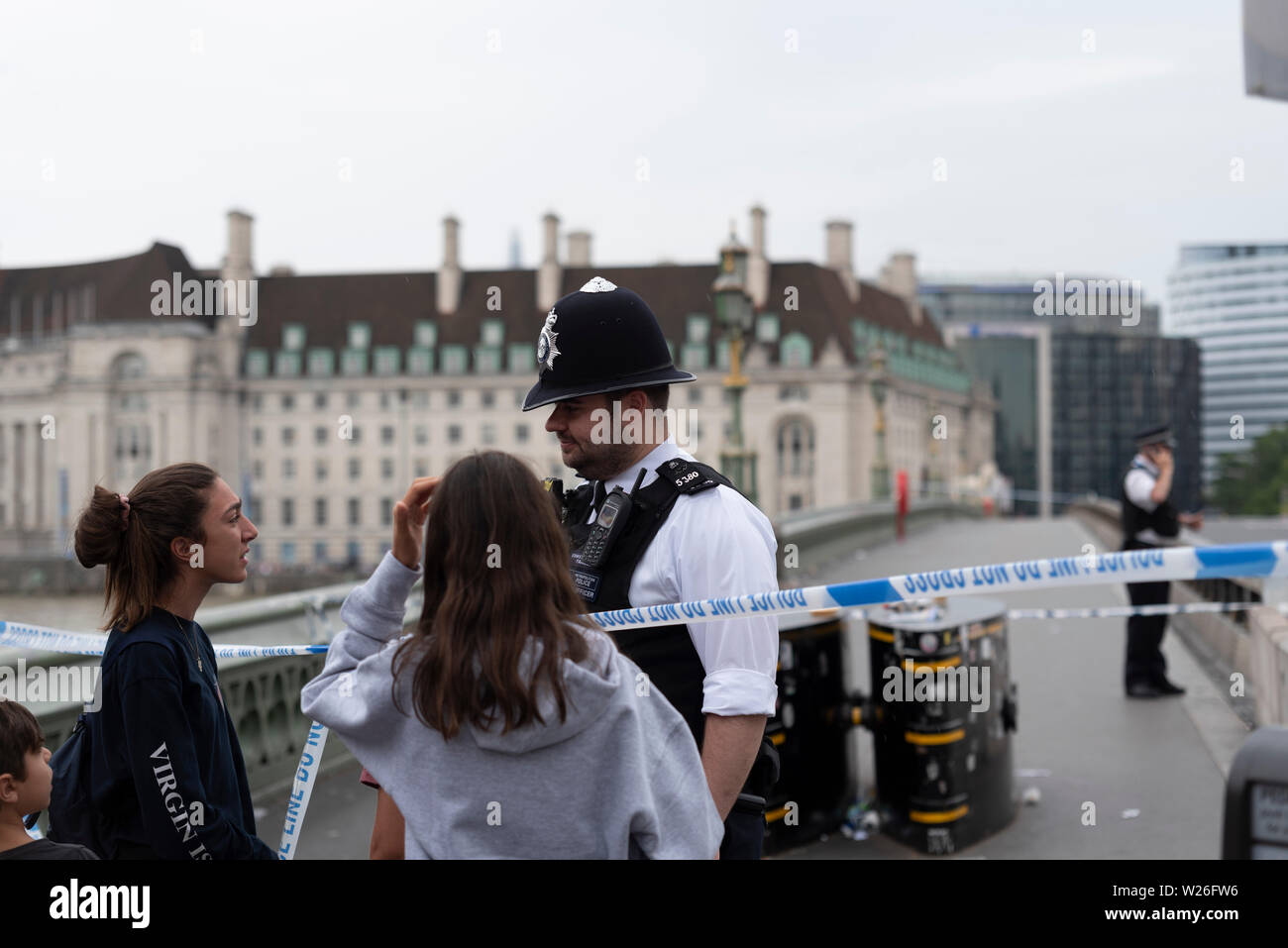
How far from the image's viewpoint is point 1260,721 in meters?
7.66

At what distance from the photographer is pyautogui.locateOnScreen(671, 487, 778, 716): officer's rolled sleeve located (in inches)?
105

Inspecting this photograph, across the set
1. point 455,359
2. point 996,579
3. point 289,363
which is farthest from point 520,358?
point 996,579

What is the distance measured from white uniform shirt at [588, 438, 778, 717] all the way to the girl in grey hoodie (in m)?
0.39

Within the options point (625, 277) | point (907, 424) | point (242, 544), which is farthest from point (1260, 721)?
point (907, 424)

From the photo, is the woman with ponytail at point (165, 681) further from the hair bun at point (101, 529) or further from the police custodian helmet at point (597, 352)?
the police custodian helmet at point (597, 352)

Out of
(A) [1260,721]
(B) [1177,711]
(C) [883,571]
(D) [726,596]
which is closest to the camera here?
(D) [726,596]

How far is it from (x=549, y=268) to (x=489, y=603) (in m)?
91.7

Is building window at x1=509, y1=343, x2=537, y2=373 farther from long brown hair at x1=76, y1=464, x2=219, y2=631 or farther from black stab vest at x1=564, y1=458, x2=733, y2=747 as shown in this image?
black stab vest at x1=564, y1=458, x2=733, y2=747

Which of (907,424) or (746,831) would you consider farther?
(907,424)

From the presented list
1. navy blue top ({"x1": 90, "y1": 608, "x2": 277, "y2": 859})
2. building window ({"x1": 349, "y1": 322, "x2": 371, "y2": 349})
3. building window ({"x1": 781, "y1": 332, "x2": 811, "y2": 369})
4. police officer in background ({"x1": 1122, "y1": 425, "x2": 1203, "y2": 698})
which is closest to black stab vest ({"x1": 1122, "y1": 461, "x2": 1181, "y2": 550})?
police officer in background ({"x1": 1122, "y1": 425, "x2": 1203, "y2": 698})

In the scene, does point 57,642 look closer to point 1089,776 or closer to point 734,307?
point 1089,776

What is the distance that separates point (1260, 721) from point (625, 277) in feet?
290

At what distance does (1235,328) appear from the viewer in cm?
18512

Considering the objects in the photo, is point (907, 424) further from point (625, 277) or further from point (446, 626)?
point (446, 626)
